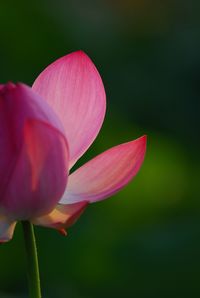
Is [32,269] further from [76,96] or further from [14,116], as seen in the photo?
[76,96]

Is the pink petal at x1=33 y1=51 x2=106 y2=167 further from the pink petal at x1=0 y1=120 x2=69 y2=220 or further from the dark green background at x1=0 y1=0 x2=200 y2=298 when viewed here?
the dark green background at x1=0 y1=0 x2=200 y2=298

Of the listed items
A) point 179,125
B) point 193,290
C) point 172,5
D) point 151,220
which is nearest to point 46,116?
point 193,290

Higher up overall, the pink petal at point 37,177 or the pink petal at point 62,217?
the pink petal at point 37,177

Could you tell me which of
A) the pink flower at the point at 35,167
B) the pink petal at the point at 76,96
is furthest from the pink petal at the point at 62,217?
the pink petal at the point at 76,96

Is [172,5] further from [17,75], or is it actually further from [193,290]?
[193,290]

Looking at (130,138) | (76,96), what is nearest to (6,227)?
(76,96)

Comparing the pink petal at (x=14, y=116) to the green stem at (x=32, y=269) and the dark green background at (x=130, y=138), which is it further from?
the dark green background at (x=130, y=138)

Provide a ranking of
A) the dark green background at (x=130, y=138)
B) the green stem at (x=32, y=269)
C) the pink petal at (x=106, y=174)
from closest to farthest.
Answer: the green stem at (x=32, y=269), the pink petal at (x=106, y=174), the dark green background at (x=130, y=138)

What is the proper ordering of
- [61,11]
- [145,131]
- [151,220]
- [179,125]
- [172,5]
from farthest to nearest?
1. [172,5]
2. [61,11]
3. [179,125]
4. [145,131]
5. [151,220]
